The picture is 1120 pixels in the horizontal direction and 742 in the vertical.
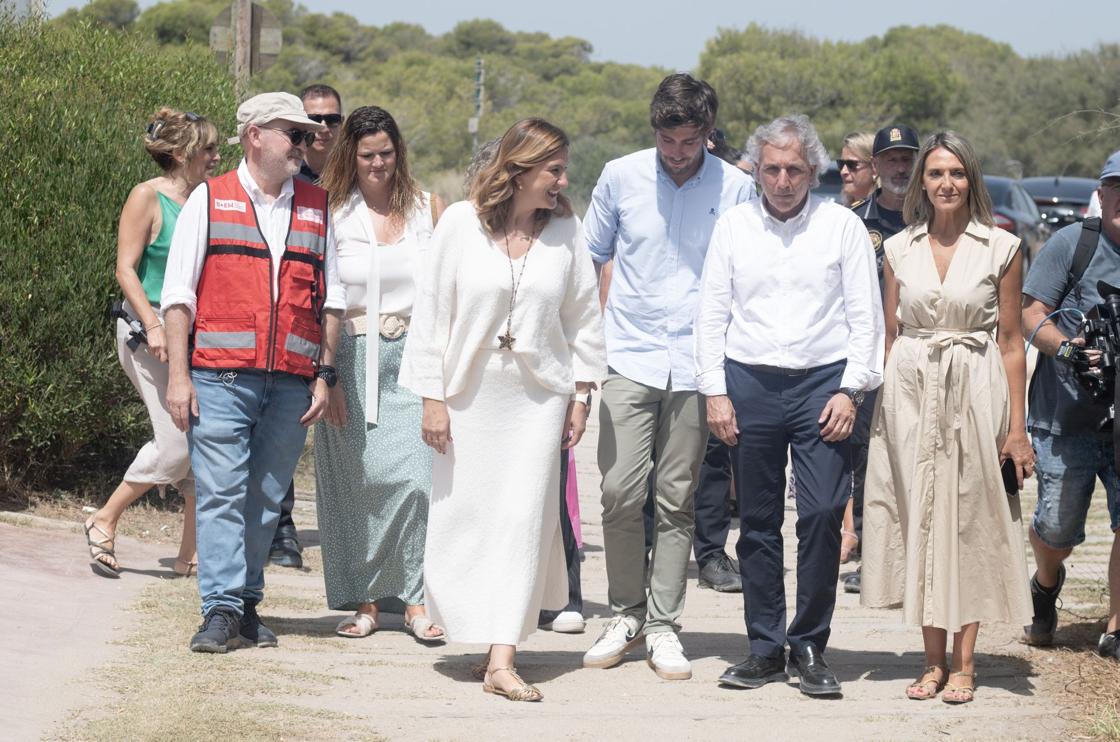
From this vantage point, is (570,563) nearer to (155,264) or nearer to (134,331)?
(134,331)

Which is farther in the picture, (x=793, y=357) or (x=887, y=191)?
(x=887, y=191)

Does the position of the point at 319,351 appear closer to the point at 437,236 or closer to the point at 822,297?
the point at 437,236

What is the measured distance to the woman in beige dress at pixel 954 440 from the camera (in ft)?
18.7

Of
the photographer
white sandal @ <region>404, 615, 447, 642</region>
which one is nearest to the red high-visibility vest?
white sandal @ <region>404, 615, 447, 642</region>

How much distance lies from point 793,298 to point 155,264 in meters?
3.00

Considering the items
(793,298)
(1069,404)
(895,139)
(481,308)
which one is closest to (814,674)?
(793,298)

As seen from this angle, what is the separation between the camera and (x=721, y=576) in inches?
312

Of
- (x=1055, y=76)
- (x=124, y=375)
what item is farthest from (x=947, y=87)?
(x=124, y=375)

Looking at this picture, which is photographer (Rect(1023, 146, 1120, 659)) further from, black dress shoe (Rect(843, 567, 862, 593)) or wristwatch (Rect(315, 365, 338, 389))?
wristwatch (Rect(315, 365, 338, 389))

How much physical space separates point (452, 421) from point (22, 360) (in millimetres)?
3383

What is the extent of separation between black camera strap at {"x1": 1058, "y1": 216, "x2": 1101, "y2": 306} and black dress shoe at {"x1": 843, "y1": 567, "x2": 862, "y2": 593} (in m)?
2.21

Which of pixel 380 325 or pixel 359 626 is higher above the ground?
pixel 380 325

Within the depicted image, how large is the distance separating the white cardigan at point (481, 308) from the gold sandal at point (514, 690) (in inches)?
39.8

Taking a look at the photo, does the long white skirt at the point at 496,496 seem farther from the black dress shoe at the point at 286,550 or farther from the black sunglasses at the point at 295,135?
the black dress shoe at the point at 286,550
